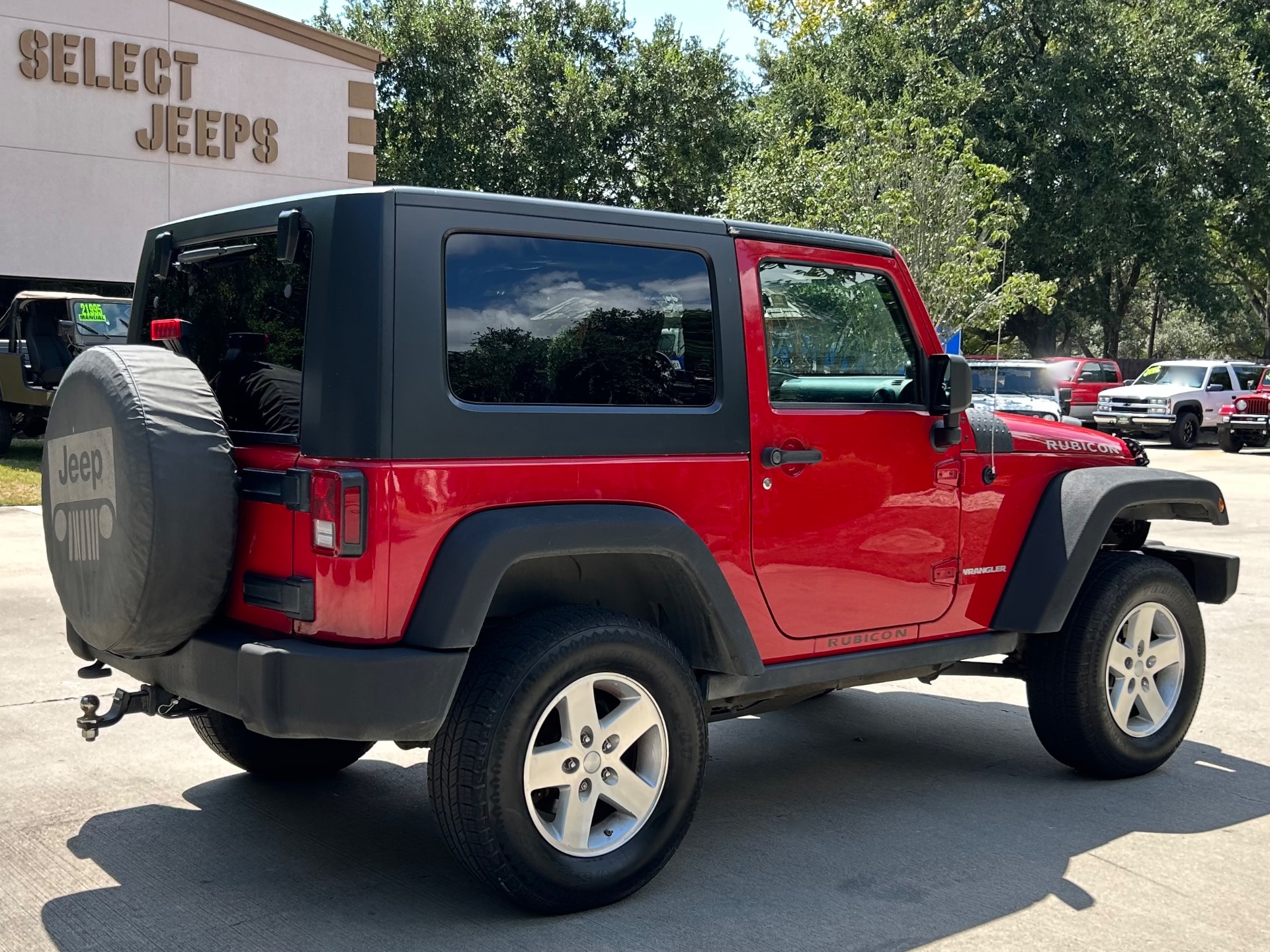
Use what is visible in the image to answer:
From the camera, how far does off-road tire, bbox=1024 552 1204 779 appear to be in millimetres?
5055

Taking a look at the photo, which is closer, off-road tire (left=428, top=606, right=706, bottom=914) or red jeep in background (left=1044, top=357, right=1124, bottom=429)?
off-road tire (left=428, top=606, right=706, bottom=914)

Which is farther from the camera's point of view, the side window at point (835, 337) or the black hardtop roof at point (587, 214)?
the side window at point (835, 337)

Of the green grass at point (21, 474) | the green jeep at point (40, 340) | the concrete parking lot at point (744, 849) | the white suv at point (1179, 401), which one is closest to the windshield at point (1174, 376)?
the white suv at point (1179, 401)

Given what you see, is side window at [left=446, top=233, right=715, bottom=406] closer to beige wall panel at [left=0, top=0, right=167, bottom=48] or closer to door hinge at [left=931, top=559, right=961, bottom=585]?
door hinge at [left=931, top=559, right=961, bottom=585]

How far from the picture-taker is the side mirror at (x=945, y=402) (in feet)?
15.2

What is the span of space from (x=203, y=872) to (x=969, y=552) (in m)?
2.83

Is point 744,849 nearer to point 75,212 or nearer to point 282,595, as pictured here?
point 282,595

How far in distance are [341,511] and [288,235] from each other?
2.62 ft

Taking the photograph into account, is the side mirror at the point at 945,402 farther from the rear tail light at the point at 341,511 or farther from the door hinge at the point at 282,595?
the door hinge at the point at 282,595

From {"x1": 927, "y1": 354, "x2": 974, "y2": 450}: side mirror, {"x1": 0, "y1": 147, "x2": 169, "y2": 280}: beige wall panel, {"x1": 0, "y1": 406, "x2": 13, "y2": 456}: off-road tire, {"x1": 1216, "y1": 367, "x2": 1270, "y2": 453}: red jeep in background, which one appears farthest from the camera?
{"x1": 1216, "y1": 367, "x2": 1270, "y2": 453}: red jeep in background

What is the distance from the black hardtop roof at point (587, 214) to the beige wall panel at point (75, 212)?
1788cm

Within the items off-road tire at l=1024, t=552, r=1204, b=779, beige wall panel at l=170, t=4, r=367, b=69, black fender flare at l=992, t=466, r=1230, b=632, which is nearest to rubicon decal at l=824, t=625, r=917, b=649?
black fender flare at l=992, t=466, r=1230, b=632

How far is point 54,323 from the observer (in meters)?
17.2

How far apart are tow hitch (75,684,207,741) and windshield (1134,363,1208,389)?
88.8 ft
